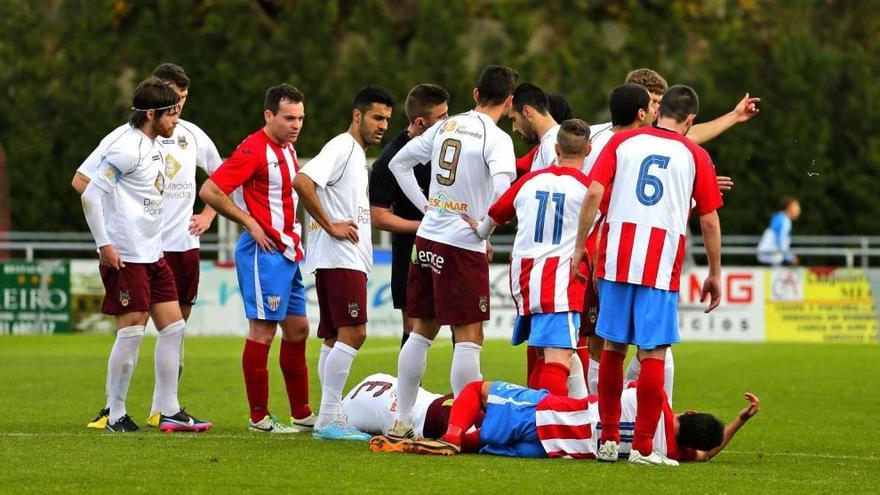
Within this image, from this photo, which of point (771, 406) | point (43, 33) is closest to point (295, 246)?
point (771, 406)

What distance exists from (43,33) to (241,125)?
14.6 ft

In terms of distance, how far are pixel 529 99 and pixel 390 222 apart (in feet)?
3.86

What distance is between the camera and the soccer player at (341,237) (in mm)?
9602

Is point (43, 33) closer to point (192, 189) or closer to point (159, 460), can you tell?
point (192, 189)

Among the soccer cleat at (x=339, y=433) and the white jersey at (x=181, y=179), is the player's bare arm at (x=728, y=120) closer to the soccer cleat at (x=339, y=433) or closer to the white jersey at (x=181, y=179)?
the soccer cleat at (x=339, y=433)

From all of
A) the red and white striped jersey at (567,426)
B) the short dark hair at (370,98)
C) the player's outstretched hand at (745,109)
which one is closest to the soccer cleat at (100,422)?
the short dark hair at (370,98)

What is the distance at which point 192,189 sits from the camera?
10.7m

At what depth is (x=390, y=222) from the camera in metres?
9.97

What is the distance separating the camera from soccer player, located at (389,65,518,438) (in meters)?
8.99

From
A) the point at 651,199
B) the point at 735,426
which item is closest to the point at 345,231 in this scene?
the point at 651,199

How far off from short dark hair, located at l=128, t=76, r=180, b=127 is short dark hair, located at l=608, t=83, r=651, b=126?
2.87 m

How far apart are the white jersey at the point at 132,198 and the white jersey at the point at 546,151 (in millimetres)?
2394

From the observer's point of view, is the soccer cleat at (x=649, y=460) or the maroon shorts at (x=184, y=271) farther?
Answer: the maroon shorts at (x=184, y=271)

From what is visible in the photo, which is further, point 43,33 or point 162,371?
point 43,33
